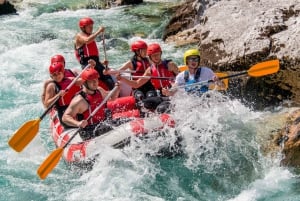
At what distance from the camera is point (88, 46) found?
9.61 meters

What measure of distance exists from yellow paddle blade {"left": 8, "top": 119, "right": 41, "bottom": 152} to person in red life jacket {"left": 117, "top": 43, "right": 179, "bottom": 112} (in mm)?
1554

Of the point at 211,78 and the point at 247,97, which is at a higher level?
the point at 211,78

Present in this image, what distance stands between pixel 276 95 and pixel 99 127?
308cm

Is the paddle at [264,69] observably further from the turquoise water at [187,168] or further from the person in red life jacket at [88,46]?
the person in red life jacket at [88,46]

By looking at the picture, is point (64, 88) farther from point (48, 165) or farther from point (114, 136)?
point (48, 165)

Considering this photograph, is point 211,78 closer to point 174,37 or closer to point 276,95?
point 276,95

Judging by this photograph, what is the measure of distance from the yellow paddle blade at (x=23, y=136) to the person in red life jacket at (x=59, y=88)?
54 centimetres

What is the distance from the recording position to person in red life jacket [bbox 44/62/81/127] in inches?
324

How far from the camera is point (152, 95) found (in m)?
8.56

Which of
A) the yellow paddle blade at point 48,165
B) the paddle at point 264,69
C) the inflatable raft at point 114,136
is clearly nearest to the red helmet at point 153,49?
the paddle at point 264,69

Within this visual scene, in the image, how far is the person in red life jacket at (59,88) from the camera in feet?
27.0

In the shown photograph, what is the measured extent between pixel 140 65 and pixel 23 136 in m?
2.36

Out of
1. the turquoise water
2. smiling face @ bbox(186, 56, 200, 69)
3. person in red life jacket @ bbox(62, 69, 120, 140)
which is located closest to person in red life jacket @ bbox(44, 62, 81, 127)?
person in red life jacket @ bbox(62, 69, 120, 140)

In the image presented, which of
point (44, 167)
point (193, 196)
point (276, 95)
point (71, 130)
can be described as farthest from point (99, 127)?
point (276, 95)
